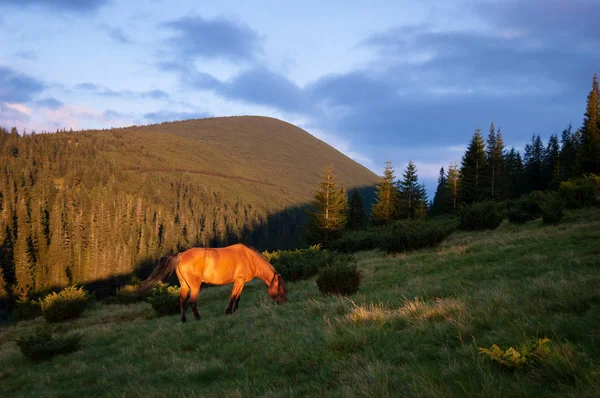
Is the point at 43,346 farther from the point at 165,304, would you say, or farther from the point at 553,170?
the point at 553,170

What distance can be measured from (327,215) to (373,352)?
40.4 m

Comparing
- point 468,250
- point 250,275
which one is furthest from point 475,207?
point 250,275

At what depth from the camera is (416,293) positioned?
7.71 metres

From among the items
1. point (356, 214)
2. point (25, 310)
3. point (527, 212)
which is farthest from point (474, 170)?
point (25, 310)

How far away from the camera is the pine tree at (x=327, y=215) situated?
44.2 meters

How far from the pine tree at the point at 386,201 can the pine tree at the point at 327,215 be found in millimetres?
7276

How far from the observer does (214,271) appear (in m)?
11.1

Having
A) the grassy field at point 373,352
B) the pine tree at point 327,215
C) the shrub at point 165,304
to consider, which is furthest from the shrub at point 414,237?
the pine tree at point 327,215

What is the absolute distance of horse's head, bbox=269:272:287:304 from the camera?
10826 millimetres

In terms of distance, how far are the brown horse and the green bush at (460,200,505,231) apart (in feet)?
52.7

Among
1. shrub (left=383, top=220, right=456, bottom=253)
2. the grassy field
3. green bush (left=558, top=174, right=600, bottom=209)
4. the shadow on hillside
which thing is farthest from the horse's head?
the shadow on hillside

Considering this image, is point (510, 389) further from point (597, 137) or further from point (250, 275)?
point (597, 137)

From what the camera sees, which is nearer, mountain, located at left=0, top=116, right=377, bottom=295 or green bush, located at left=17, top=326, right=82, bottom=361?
green bush, located at left=17, top=326, right=82, bottom=361

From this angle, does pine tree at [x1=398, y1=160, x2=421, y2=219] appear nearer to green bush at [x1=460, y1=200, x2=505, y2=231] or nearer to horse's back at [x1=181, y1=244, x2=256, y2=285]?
green bush at [x1=460, y1=200, x2=505, y2=231]
